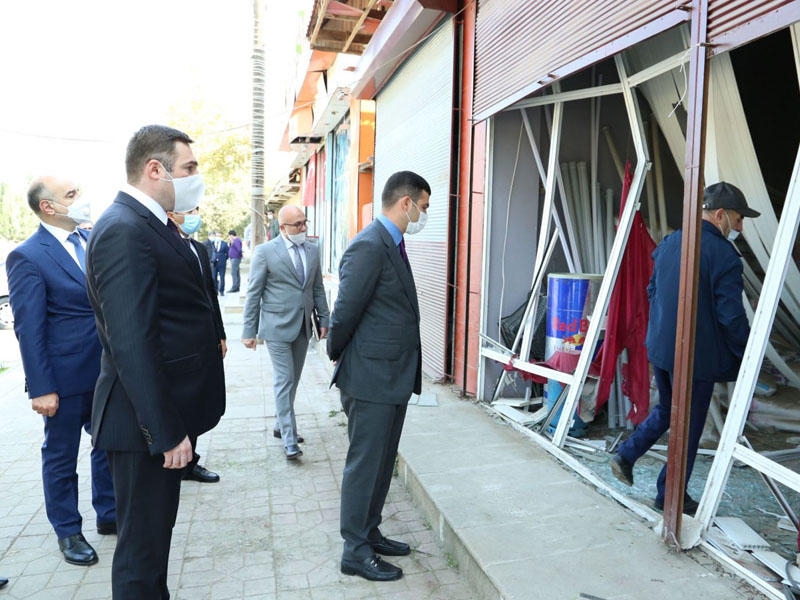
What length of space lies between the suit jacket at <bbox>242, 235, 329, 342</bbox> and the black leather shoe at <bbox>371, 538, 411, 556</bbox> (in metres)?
1.90

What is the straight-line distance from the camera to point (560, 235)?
16.2 feet

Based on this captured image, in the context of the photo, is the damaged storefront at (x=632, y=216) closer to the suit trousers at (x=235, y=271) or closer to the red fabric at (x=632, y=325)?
the red fabric at (x=632, y=325)

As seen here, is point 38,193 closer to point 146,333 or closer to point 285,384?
point 146,333

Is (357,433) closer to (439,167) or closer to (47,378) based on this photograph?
(47,378)

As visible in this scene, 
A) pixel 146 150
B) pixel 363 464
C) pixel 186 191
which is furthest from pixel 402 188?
pixel 363 464

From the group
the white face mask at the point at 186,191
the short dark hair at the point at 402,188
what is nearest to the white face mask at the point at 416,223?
the short dark hair at the point at 402,188

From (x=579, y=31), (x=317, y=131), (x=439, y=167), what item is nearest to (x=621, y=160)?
(x=439, y=167)

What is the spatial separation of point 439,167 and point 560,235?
1.68 metres

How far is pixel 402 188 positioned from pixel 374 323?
720 mm

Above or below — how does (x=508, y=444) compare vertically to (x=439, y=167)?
below

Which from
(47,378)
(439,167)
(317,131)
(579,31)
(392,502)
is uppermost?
(317,131)

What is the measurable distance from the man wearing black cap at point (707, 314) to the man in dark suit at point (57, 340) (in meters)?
3.14

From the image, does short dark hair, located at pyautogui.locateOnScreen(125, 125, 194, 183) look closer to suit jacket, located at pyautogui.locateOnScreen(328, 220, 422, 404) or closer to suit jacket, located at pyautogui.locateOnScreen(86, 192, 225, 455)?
suit jacket, located at pyautogui.locateOnScreen(86, 192, 225, 455)

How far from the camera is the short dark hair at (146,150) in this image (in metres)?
2.11
